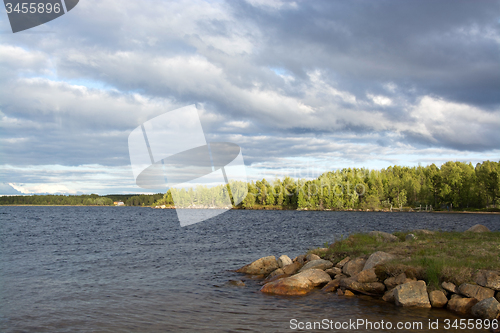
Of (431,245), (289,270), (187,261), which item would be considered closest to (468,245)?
(431,245)

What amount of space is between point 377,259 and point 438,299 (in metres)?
3.51

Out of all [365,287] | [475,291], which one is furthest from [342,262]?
[475,291]

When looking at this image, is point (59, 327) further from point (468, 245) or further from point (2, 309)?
point (468, 245)

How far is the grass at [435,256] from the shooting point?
14.5m

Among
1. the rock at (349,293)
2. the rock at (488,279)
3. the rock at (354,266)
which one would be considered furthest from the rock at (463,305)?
the rock at (354,266)

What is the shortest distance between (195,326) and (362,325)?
635 centimetres

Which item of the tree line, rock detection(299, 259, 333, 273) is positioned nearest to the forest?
the tree line

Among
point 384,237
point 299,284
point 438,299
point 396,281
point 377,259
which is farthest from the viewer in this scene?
point 384,237

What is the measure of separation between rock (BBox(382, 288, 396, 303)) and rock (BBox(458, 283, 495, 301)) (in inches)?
104

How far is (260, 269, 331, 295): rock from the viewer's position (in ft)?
56.6

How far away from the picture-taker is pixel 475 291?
1321 cm

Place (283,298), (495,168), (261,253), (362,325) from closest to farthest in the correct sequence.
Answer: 1. (362,325)
2. (283,298)
3. (261,253)
4. (495,168)

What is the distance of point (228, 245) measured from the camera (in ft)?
123

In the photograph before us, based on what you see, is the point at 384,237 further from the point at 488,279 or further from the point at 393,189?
the point at 393,189
